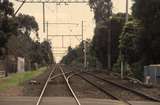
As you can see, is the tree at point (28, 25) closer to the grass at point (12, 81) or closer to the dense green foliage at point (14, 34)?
the dense green foliage at point (14, 34)

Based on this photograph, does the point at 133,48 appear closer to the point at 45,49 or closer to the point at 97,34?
the point at 97,34

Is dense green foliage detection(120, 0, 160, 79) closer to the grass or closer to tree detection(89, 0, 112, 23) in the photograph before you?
the grass

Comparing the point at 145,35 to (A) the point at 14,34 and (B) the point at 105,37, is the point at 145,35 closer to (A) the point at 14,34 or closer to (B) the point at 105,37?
(A) the point at 14,34

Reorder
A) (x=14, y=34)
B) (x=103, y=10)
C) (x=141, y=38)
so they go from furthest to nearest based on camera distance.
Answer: (x=103, y=10), (x=14, y=34), (x=141, y=38)

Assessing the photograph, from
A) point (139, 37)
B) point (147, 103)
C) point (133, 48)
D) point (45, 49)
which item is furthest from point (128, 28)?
point (45, 49)

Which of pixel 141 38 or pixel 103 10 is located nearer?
pixel 141 38

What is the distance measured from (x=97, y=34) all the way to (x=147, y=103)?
80455 millimetres

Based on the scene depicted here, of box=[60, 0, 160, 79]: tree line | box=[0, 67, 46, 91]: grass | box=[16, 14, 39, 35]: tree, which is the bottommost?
box=[0, 67, 46, 91]: grass

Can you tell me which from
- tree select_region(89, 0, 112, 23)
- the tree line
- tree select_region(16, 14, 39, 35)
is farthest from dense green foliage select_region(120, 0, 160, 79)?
tree select_region(16, 14, 39, 35)

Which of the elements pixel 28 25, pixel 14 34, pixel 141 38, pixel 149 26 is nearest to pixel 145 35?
pixel 141 38

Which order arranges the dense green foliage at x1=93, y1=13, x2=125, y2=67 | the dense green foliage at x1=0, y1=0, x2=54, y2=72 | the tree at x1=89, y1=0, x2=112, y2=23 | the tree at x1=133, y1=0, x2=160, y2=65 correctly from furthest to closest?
the tree at x1=89, y1=0, x2=112, y2=23
the dense green foliage at x1=93, y1=13, x2=125, y2=67
the dense green foliage at x1=0, y1=0, x2=54, y2=72
the tree at x1=133, y1=0, x2=160, y2=65

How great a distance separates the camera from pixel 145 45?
189 feet

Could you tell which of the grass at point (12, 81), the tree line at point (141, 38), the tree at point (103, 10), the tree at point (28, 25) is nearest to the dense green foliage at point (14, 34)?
the tree at point (28, 25)

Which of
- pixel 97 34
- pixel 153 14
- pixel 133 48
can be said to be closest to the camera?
pixel 153 14
